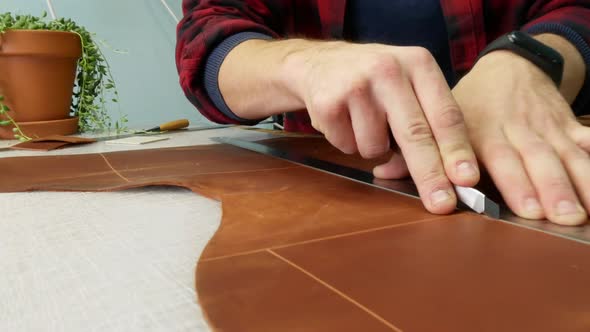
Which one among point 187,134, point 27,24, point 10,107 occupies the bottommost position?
point 187,134

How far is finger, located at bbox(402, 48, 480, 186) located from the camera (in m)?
0.47

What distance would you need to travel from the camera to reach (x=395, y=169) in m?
0.59

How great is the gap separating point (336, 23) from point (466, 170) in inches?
28.5

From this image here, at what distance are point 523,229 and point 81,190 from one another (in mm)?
478

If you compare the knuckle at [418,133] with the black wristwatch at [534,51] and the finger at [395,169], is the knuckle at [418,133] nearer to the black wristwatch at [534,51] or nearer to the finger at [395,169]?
the finger at [395,169]

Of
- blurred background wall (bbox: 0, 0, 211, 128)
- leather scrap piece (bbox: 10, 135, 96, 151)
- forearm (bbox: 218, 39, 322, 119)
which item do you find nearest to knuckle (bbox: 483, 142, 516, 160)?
forearm (bbox: 218, 39, 322, 119)

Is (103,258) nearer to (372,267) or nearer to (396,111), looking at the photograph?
(372,267)

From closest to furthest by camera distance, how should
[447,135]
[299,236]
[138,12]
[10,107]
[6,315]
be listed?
1. [6,315]
2. [299,236]
3. [447,135]
4. [10,107]
5. [138,12]

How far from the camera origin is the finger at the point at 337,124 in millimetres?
541

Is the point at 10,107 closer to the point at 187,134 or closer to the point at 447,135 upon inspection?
the point at 187,134

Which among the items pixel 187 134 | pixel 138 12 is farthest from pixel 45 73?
pixel 138 12

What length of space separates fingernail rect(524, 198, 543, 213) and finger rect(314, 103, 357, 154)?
211 millimetres

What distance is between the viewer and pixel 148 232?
425mm

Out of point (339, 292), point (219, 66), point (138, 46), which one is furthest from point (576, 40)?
point (138, 46)
